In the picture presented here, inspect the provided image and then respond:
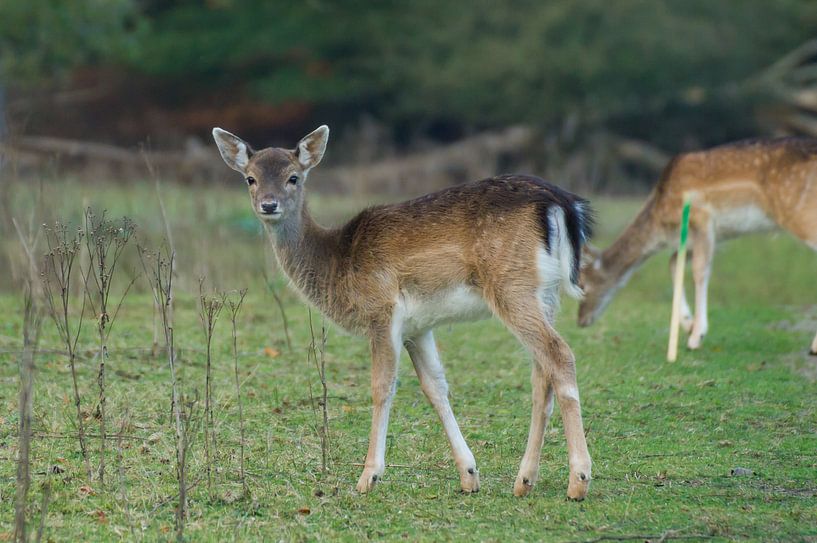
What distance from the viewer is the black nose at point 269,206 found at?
20.5ft

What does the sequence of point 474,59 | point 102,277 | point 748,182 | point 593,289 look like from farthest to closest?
point 474,59
point 593,289
point 748,182
point 102,277

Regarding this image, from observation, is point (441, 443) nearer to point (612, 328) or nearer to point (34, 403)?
point (34, 403)

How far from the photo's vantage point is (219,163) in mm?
17703

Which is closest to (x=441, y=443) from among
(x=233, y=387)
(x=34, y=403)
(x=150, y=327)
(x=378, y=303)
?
(x=378, y=303)

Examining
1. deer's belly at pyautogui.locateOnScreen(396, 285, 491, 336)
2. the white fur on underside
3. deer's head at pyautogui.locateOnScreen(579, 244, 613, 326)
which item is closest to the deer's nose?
deer's belly at pyautogui.locateOnScreen(396, 285, 491, 336)

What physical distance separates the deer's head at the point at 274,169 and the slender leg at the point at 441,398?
1.01 m

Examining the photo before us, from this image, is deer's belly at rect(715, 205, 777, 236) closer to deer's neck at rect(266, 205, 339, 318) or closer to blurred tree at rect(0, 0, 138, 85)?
deer's neck at rect(266, 205, 339, 318)

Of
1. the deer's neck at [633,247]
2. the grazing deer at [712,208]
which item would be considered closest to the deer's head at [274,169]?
the grazing deer at [712,208]

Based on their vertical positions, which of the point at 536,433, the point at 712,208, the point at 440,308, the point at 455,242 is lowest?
the point at 536,433

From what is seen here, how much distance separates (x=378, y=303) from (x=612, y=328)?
16.4ft

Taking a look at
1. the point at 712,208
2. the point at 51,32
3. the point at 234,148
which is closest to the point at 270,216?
the point at 234,148

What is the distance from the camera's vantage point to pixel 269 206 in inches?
246

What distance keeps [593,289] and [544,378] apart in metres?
5.02

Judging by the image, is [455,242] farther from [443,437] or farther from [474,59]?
[474,59]
